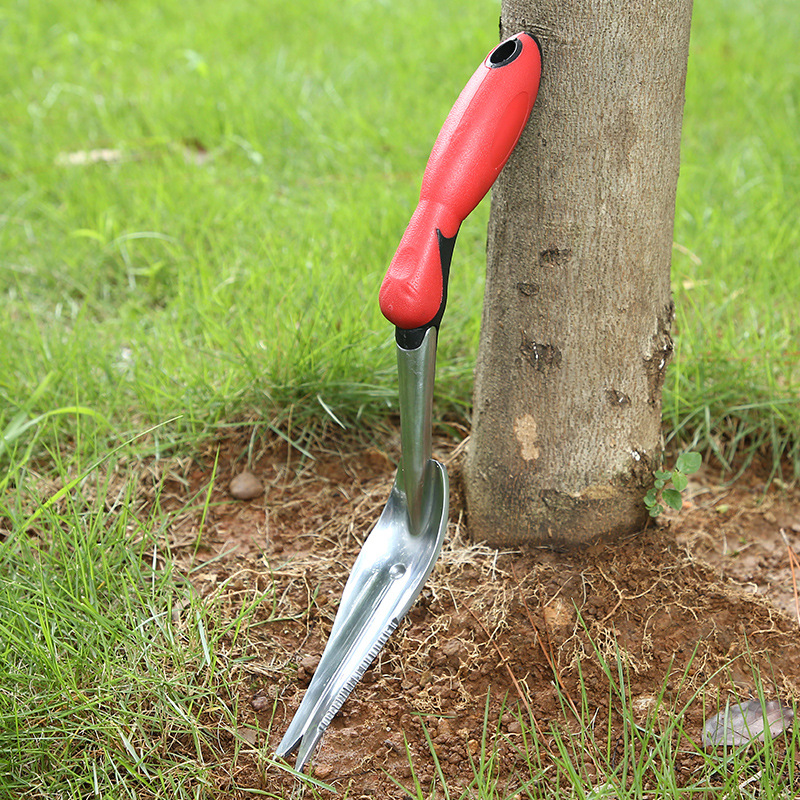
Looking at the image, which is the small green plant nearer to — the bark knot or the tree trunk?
the tree trunk

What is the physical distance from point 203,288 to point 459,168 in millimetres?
1154

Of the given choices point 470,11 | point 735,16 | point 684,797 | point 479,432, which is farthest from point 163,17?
point 684,797

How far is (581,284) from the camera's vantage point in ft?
4.23

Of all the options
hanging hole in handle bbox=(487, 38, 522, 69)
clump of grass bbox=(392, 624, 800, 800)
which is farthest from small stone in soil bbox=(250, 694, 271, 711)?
hanging hole in handle bbox=(487, 38, 522, 69)

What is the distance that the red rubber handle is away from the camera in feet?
3.65

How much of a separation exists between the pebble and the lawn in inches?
4.4

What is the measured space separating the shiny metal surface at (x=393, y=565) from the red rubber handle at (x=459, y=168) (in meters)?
0.09

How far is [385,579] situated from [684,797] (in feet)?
1.83

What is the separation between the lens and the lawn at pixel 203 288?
1.31 meters

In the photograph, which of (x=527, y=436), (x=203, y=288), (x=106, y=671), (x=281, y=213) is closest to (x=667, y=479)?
(x=527, y=436)

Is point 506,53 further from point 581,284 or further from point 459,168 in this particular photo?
point 581,284

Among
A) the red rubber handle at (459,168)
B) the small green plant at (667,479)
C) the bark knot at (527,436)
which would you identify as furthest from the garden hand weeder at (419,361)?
the small green plant at (667,479)

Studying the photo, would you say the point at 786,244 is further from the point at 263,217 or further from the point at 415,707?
the point at 415,707

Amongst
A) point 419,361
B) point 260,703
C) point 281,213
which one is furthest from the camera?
point 281,213
